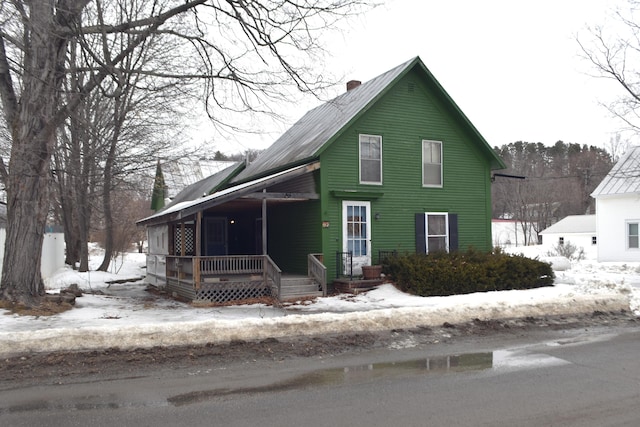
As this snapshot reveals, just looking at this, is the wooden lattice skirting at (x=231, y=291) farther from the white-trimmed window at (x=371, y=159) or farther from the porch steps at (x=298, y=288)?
the white-trimmed window at (x=371, y=159)

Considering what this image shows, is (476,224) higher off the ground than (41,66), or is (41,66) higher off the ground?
(41,66)

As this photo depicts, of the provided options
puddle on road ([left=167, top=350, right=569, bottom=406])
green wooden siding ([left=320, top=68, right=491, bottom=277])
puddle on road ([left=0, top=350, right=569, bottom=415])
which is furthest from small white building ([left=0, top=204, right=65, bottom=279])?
puddle on road ([left=167, top=350, right=569, bottom=406])

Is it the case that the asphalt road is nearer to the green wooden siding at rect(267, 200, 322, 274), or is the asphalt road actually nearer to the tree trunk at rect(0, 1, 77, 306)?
the tree trunk at rect(0, 1, 77, 306)

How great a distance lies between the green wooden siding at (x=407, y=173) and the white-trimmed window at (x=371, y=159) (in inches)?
6.5

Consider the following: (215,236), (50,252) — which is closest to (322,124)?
(215,236)

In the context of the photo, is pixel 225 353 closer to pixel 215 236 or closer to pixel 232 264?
pixel 232 264

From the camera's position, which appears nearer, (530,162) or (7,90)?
(7,90)

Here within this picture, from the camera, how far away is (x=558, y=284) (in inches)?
689

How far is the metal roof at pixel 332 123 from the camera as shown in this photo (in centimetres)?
1720

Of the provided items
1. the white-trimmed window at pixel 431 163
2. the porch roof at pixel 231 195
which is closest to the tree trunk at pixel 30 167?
the porch roof at pixel 231 195

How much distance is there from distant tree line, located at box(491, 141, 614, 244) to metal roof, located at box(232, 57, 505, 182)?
34.6 meters

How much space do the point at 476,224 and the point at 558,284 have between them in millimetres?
3565

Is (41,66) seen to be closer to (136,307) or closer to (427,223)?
(136,307)

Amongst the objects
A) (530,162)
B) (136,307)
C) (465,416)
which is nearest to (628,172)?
(136,307)
